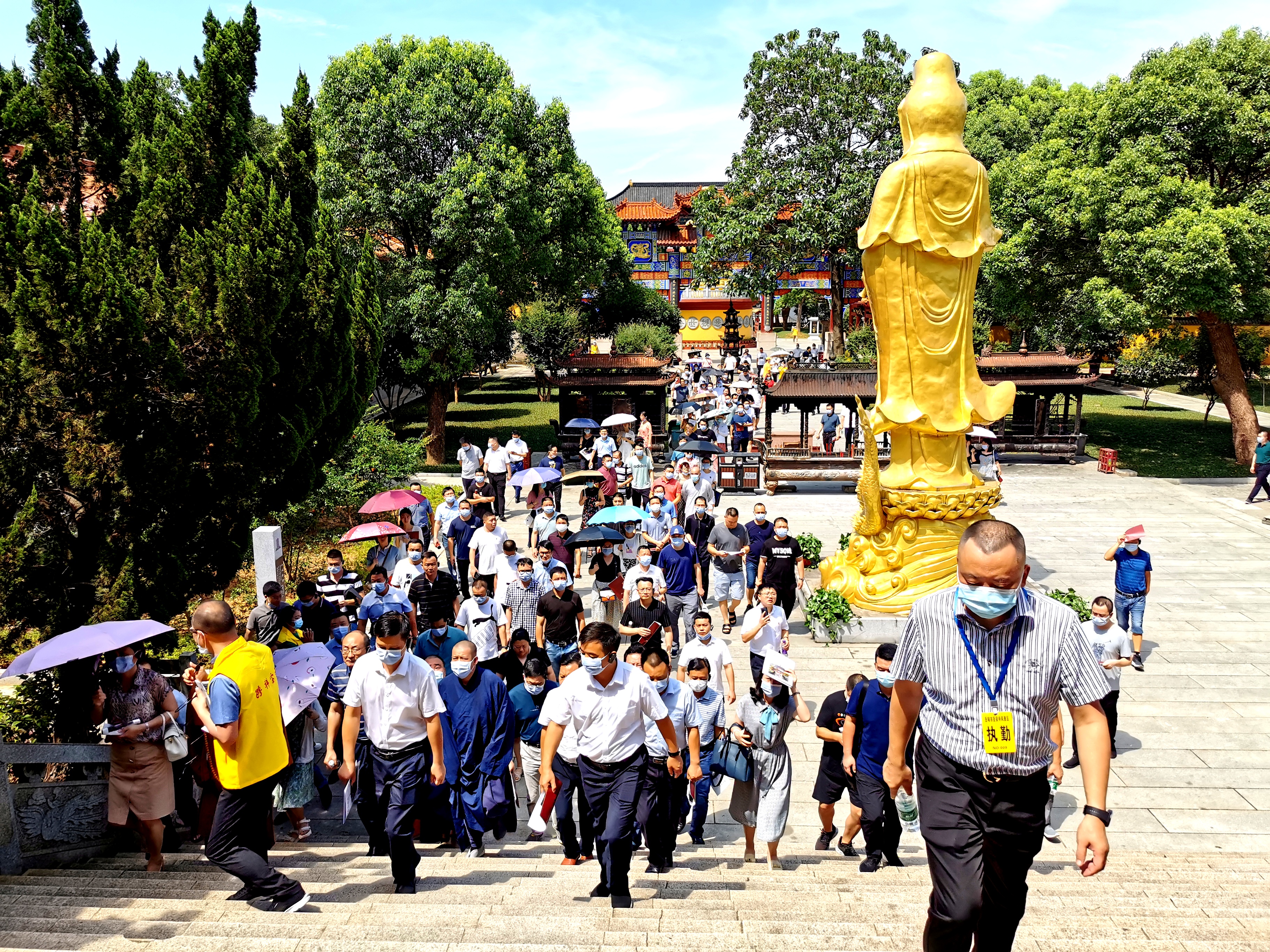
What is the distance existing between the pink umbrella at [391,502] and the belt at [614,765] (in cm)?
774

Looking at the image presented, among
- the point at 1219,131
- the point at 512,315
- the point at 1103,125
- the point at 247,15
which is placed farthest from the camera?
the point at 512,315

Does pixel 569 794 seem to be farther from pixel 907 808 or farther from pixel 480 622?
pixel 480 622

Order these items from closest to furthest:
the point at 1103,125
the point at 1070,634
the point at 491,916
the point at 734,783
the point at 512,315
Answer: the point at 1070,634 → the point at 491,916 → the point at 734,783 → the point at 1103,125 → the point at 512,315

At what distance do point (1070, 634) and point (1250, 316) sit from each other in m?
22.2

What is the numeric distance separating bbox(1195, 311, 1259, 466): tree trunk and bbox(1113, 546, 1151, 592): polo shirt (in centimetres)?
1486

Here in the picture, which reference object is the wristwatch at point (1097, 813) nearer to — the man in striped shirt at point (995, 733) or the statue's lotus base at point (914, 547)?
the man in striped shirt at point (995, 733)

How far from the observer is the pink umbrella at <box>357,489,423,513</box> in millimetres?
12844

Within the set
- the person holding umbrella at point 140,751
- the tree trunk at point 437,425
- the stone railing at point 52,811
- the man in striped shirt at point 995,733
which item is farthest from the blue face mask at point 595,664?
the tree trunk at point 437,425

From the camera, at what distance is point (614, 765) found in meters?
5.57

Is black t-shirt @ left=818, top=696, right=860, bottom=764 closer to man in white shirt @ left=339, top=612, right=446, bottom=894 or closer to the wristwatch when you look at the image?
man in white shirt @ left=339, top=612, right=446, bottom=894

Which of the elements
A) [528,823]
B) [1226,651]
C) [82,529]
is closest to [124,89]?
[82,529]

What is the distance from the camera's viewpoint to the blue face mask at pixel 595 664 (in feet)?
18.2

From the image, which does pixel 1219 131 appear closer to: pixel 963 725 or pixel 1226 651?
pixel 1226 651

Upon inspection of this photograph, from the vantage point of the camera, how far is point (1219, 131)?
72.3ft
